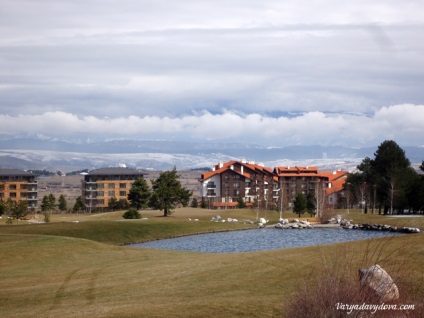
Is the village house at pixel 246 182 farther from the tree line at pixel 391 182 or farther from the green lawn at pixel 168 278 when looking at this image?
the green lawn at pixel 168 278

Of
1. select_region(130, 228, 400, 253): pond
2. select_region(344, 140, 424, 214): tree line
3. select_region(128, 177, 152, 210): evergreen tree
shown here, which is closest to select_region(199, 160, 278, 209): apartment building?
select_region(128, 177, 152, 210): evergreen tree

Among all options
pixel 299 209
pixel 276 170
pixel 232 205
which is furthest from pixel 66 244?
pixel 276 170

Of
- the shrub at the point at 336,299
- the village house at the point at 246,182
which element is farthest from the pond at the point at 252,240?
the village house at the point at 246,182

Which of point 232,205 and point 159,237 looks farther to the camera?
point 232,205

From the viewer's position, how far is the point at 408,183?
108 meters

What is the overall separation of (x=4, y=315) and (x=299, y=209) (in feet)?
310

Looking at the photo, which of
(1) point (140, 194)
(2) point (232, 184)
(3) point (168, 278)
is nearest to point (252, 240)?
(3) point (168, 278)

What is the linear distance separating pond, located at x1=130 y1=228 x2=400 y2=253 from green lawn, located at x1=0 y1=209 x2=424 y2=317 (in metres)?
19.1

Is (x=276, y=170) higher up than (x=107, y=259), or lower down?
higher up

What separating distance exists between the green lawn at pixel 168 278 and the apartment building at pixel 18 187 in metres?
130

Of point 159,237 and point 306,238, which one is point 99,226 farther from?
point 306,238

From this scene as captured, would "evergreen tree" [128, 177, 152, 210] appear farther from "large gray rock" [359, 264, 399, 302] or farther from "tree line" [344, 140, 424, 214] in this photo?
"large gray rock" [359, 264, 399, 302]

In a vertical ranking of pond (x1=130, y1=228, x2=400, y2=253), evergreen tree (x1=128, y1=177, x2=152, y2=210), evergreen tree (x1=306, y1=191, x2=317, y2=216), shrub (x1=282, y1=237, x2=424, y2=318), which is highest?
evergreen tree (x1=128, y1=177, x2=152, y2=210)

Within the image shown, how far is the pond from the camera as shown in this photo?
67250 millimetres
